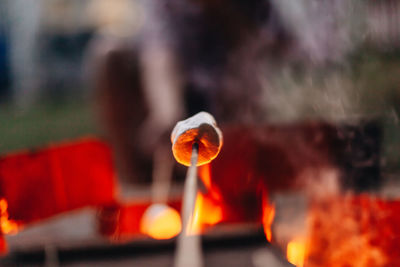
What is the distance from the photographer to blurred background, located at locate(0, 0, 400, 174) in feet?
13.9

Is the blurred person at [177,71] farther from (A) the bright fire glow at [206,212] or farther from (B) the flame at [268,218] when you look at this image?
(B) the flame at [268,218]

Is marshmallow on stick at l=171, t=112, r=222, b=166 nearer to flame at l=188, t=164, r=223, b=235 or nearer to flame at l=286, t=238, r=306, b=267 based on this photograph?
flame at l=188, t=164, r=223, b=235

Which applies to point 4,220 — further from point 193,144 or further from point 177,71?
point 177,71

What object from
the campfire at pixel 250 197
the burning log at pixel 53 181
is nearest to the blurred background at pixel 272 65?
the campfire at pixel 250 197

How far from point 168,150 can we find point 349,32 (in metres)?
2.60

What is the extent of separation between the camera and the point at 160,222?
2.21m

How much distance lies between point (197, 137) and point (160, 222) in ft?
3.87

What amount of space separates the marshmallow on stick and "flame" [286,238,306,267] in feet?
3.20

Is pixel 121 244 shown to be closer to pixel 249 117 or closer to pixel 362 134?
pixel 362 134

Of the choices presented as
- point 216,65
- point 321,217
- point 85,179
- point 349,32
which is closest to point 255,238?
point 321,217

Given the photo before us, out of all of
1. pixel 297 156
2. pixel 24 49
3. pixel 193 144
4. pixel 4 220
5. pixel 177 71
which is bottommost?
pixel 4 220

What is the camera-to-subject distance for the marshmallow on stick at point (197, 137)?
1127mm

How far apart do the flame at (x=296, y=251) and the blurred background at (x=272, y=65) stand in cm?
98

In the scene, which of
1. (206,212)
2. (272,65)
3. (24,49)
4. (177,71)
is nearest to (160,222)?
(206,212)
